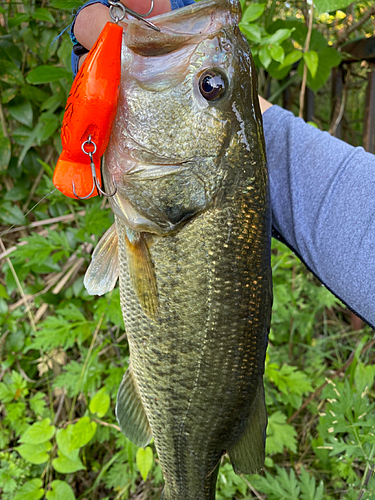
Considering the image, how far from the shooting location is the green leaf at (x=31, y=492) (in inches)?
61.4

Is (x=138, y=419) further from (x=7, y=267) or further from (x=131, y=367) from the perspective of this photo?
(x=7, y=267)

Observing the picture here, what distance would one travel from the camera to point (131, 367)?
3.52ft

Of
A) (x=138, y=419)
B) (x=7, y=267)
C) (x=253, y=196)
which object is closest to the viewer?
(x=253, y=196)

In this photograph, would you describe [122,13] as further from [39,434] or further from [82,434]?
[39,434]

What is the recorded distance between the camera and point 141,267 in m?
0.91

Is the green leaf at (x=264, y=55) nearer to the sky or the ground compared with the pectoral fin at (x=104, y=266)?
nearer to the sky

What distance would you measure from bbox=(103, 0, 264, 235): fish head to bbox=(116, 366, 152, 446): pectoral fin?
0.52 meters

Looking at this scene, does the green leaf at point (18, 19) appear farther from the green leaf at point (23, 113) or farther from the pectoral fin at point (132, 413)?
the pectoral fin at point (132, 413)

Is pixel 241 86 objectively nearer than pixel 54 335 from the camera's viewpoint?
Yes

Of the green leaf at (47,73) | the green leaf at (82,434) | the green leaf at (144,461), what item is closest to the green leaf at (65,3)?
the green leaf at (47,73)

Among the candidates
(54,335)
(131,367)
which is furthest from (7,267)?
(131,367)

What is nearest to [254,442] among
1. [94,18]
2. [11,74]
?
[94,18]

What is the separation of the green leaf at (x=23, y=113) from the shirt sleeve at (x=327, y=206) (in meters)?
1.36

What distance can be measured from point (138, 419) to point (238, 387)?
1.16 feet
